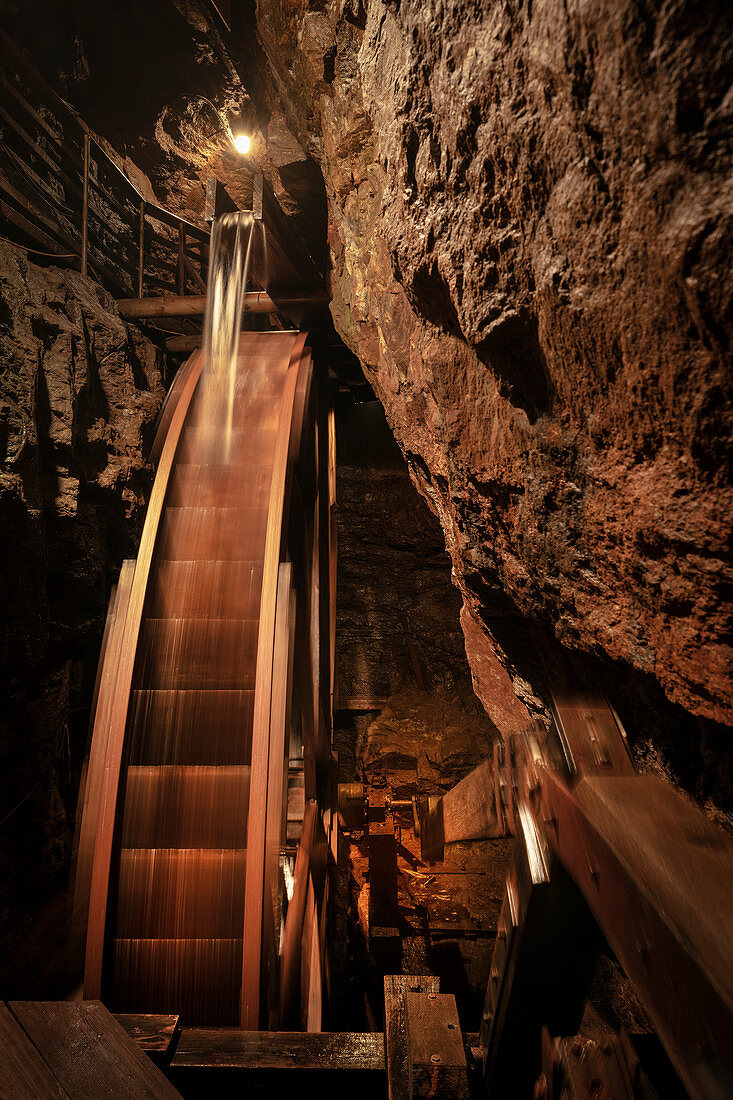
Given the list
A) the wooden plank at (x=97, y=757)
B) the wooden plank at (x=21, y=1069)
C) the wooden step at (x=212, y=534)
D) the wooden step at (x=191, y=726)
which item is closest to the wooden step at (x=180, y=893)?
the wooden plank at (x=97, y=757)

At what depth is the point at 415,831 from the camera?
5.48 meters

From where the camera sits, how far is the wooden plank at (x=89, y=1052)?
1.33m

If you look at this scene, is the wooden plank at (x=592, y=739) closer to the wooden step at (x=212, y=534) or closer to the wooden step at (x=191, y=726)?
the wooden step at (x=191, y=726)

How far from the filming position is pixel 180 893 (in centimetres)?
232

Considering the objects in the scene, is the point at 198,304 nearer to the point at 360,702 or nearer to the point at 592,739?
the point at 360,702

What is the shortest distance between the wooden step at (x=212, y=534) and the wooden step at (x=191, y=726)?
0.82m

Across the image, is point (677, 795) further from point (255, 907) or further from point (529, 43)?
point (255, 907)

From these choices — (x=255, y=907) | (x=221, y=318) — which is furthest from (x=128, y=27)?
(x=255, y=907)

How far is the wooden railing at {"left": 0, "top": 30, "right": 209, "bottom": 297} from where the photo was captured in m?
4.68

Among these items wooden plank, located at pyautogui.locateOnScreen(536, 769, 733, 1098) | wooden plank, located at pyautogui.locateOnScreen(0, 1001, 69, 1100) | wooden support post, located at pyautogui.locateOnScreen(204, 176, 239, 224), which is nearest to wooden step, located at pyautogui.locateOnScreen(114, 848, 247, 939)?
A: wooden plank, located at pyautogui.locateOnScreen(0, 1001, 69, 1100)

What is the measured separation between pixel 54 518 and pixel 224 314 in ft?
7.13

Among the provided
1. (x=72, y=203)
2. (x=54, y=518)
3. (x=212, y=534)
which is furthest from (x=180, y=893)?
(x=72, y=203)

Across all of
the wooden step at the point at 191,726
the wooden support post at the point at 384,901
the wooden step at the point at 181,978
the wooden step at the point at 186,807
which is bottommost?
the wooden support post at the point at 384,901

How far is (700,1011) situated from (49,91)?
7924mm
